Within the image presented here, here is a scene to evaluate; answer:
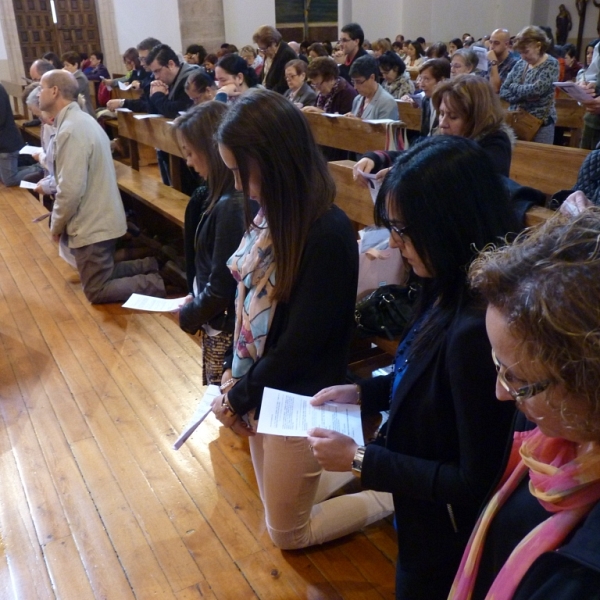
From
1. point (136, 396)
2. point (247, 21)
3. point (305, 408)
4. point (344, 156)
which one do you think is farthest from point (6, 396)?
point (247, 21)

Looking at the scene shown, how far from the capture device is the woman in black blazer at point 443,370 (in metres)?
1.13

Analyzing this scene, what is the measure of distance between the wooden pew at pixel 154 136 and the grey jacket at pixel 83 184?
574 mm

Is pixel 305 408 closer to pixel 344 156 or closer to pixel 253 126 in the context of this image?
pixel 253 126

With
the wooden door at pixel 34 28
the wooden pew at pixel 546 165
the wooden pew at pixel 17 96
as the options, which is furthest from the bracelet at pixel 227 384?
the wooden door at pixel 34 28

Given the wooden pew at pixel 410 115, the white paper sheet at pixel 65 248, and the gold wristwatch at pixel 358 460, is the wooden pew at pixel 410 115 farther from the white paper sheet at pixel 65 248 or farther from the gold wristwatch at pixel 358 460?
the gold wristwatch at pixel 358 460

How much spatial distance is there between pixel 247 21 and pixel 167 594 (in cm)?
1337

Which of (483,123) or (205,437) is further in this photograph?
(205,437)

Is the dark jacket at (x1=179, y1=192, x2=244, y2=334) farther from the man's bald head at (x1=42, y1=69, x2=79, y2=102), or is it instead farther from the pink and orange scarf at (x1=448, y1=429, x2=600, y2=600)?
the man's bald head at (x1=42, y1=69, x2=79, y2=102)

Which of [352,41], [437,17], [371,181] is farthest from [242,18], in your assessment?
[371,181]

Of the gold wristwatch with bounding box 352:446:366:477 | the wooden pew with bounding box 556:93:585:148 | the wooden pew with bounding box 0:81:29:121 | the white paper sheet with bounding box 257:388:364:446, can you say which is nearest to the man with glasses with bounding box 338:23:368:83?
the wooden pew with bounding box 556:93:585:148

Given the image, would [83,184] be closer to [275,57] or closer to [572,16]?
[275,57]

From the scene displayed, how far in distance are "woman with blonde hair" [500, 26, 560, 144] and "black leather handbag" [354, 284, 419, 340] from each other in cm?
267

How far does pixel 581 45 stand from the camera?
15.8 meters

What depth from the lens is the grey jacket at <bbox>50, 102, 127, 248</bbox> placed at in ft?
13.0
